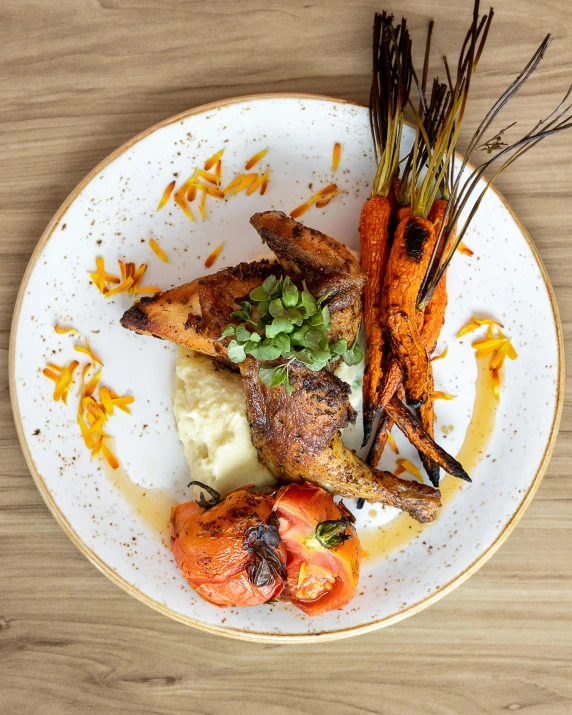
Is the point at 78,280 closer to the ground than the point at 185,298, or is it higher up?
closer to the ground

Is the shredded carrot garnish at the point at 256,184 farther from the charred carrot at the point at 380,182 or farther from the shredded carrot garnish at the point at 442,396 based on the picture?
the shredded carrot garnish at the point at 442,396

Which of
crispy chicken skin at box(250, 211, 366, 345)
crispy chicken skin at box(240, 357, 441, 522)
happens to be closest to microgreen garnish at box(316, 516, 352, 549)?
crispy chicken skin at box(240, 357, 441, 522)

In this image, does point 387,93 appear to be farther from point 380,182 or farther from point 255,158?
point 255,158

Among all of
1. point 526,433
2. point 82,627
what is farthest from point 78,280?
point 526,433

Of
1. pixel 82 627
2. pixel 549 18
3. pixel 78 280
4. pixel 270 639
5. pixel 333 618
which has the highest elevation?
pixel 549 18

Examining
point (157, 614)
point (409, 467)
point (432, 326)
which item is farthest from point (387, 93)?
point (157, 614)

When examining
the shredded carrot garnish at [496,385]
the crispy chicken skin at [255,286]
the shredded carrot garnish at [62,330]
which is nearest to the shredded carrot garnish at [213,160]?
the crispy chicken skin at [255,286]

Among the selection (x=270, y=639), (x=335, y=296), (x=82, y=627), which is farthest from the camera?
(x=82, y=627)

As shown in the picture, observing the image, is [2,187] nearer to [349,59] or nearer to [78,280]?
[78,280]
